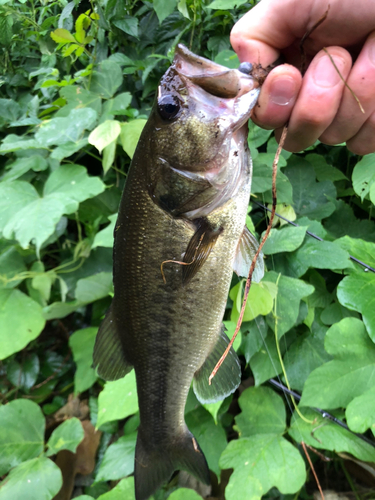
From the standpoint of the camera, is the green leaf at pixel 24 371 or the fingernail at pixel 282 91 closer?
the fingernail at pixel 282 91

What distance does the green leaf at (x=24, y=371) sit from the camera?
1.70m

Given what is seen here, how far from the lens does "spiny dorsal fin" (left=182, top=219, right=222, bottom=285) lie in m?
0.72

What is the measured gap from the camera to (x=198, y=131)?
0.68m

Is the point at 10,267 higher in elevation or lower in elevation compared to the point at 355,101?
lower

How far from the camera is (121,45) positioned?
6.40 ft

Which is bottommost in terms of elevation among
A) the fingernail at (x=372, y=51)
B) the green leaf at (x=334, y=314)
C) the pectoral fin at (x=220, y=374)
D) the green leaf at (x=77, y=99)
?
the green leaf at (x=334, y=314)

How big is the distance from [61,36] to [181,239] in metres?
1.41

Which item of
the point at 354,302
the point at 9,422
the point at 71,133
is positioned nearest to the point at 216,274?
the point at 354,302

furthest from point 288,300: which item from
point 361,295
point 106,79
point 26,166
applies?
point 106,79

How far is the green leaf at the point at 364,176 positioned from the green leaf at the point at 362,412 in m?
0.70

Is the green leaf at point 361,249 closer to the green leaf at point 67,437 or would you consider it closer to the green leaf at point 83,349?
the green leaf at point 83,349

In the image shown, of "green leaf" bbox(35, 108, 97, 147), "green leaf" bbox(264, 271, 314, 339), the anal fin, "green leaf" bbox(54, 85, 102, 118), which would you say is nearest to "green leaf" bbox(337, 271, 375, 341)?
"green leaf" bbox(264, 271, 314, 339)

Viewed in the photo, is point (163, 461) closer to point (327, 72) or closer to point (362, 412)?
point (362, 412)

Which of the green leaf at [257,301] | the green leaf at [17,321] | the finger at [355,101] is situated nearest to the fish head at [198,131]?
the finger at [355,101]
